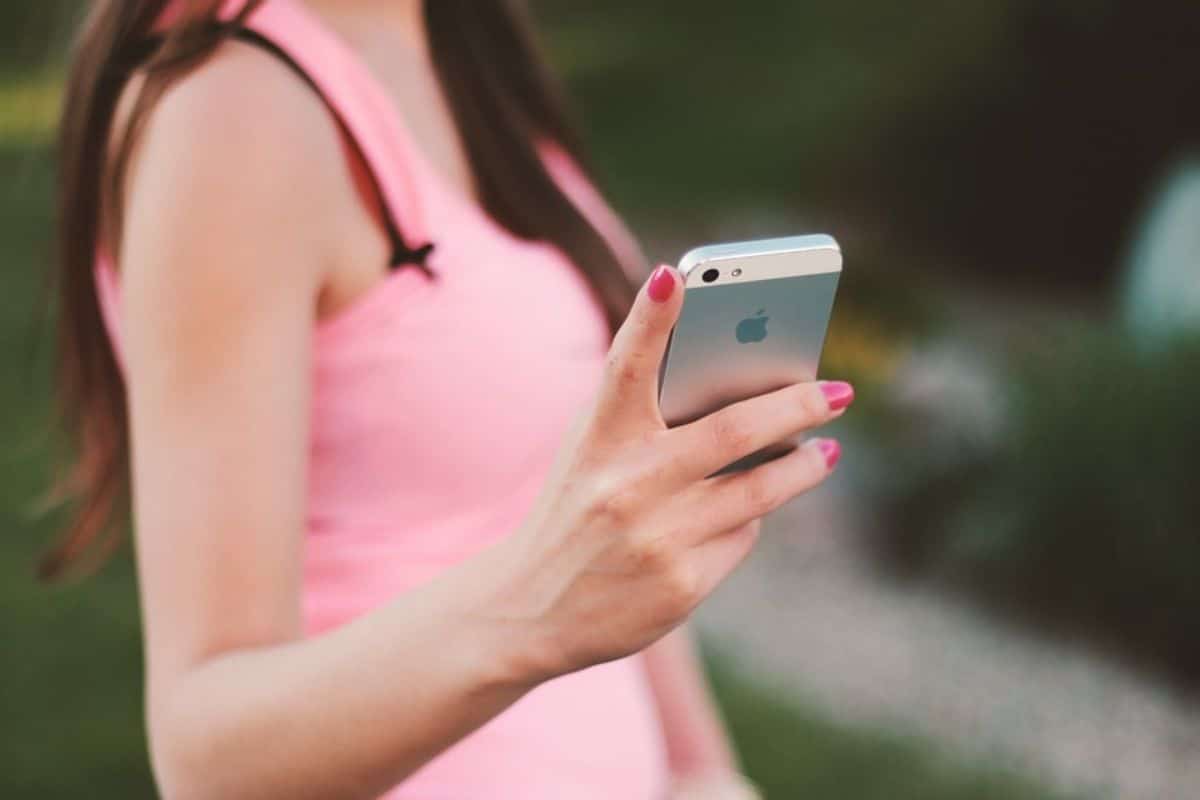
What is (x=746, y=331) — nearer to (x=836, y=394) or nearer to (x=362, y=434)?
(x=836, y=394)

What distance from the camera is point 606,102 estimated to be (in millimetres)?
7512

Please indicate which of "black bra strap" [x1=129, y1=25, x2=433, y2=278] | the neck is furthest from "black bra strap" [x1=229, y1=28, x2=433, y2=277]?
the neck

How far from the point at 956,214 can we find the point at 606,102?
7.94 feet

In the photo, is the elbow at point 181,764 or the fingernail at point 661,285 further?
the elbow at point 181,764

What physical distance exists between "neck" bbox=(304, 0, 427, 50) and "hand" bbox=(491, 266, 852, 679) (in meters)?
0.66

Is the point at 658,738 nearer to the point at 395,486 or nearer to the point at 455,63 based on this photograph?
the point at 395,486

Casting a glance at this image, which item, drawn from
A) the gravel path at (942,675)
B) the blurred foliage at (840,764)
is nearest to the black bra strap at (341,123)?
the blurred foliage at (840,764)

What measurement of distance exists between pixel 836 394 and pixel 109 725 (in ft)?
10.5

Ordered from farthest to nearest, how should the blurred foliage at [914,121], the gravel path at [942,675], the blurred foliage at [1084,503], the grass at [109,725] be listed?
the blurred foliage at [914,121] → the blurred foliage at [1084,503] → the gravel path at [942,675] → the grass at [109,725]

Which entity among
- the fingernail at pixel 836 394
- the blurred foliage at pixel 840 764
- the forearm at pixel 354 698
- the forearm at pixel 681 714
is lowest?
the blurred foliage at pixel 840 764

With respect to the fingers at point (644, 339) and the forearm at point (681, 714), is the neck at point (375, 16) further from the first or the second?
the forearm at point (681, 714)

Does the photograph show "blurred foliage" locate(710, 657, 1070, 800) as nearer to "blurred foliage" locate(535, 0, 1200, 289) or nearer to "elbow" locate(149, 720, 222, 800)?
"blurred foliage" locate(535, 0, 1200, 289)

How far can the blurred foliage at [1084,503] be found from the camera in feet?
13.1

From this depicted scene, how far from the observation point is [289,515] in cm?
106
